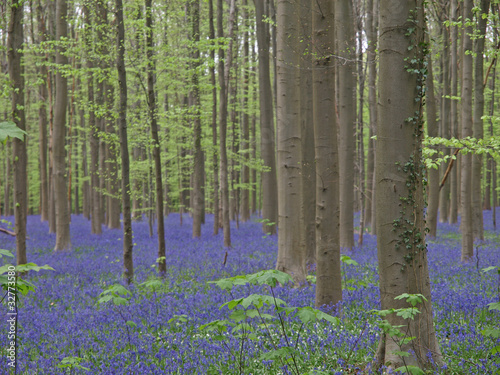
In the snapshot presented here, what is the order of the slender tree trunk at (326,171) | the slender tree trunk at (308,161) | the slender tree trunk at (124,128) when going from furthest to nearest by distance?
the slender tree trunk at (308,161), the slender tree trunk at (124,128), the slender tree trunk at (326,171)

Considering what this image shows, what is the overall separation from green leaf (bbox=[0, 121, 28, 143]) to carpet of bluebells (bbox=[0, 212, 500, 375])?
236 centimetres

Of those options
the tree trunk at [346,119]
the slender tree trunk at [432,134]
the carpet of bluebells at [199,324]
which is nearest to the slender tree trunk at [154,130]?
the carpet of bluebells at [199,324]

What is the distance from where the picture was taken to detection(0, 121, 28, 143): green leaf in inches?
95.2

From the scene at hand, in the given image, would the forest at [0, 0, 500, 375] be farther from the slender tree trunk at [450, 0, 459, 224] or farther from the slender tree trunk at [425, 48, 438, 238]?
the slender tree trunk at [450, 0, 459, 224]

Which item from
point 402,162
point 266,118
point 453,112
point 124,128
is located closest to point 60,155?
point 124,128

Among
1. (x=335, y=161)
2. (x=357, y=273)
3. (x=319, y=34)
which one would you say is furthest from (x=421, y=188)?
(x=357, y=273)

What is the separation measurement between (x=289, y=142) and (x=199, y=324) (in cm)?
384

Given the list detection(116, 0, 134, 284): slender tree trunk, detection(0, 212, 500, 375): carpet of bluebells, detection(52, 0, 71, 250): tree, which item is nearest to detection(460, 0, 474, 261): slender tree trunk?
detection(0, 212, 500, 375): carpet of bluebells

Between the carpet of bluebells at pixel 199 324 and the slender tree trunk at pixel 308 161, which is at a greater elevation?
the slender tree trunk at pixel 308 161

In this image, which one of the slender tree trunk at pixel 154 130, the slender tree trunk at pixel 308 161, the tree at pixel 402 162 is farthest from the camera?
the slender tree trunk at pixel 308 161

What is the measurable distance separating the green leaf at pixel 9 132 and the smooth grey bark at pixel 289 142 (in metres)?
6.12

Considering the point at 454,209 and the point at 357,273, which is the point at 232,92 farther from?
the point at 357,273

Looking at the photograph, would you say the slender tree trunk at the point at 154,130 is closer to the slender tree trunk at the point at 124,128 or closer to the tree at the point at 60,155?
the slender tree trunk at the point at 124,128

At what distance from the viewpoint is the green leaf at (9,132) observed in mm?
2418
